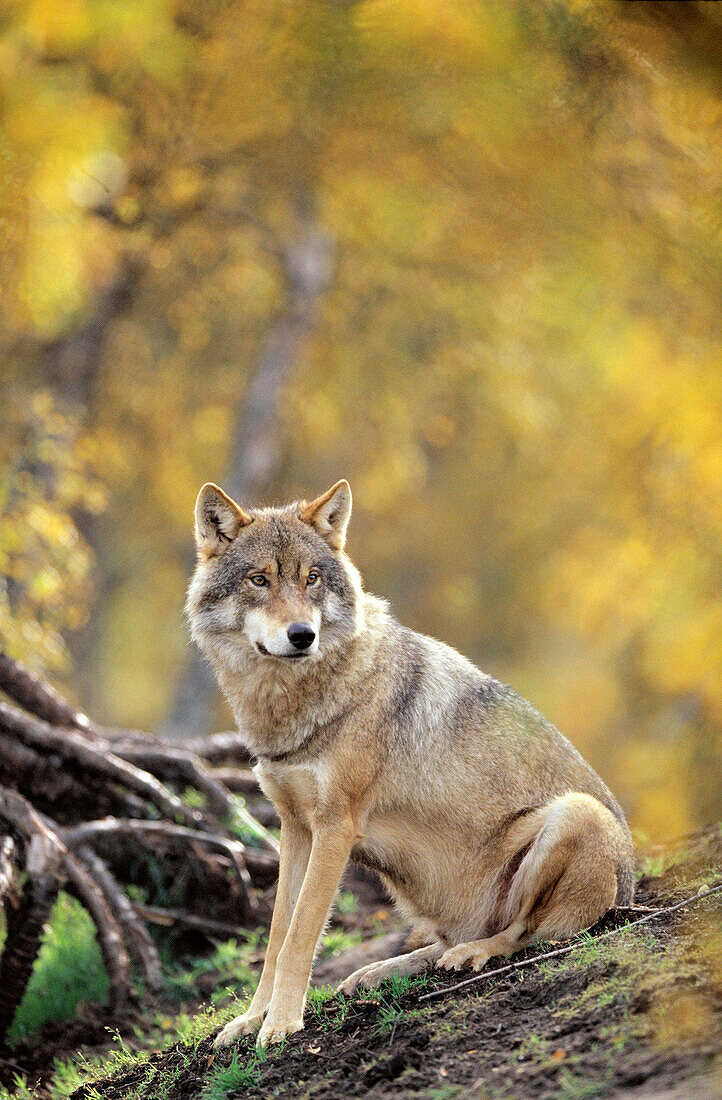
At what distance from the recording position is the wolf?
509 cm

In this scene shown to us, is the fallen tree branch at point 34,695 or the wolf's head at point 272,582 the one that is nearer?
the wolf's head at point 272,582

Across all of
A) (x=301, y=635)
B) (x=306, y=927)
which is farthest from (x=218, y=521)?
(x=306, y=927)

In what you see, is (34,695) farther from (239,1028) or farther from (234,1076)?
(234,1076)

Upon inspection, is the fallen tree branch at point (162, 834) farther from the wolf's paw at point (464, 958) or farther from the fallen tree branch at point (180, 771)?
the wolf's paw at point (464, 958)

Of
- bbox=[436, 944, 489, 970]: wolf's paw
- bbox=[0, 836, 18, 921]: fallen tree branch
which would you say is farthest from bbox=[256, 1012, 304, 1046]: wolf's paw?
bbox=[0, 836, 18, 921]: fallen tree branch

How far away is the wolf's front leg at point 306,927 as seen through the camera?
4.80 meters

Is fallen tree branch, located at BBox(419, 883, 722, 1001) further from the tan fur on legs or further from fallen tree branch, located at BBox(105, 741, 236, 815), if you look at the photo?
fallen tree branch, located at BBox(105, 741, 236, 815)

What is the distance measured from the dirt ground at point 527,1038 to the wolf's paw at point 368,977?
0.63 feet

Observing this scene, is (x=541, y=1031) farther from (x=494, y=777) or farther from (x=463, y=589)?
(x=463, y=589)

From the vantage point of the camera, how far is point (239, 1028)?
5.04m

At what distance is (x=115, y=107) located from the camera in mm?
10922

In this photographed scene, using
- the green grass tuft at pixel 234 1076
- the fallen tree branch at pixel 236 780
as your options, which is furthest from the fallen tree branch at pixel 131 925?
the green grass tuft at pixel 234 1076

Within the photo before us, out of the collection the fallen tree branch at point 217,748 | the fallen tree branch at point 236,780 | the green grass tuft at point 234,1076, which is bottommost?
the green grass tuft at point 234,1076

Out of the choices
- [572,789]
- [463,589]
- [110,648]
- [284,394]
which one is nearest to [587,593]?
[284,394]
